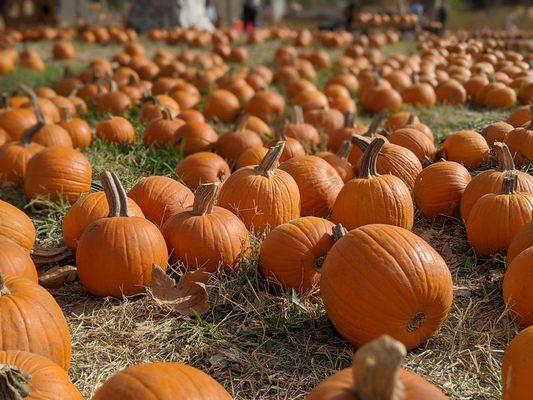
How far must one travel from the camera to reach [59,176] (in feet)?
14.4

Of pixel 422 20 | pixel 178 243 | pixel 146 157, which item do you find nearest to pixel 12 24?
pixel 422 20

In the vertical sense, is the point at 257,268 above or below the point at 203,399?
below

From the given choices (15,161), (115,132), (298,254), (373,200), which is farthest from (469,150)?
(15,161)

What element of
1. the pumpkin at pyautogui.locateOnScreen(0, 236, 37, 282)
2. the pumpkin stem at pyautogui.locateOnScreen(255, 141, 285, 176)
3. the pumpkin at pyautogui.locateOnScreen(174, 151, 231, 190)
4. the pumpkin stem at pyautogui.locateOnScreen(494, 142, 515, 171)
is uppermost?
the pumpkin stem at pyautogui.locateOnScreen(494, 142, 515, 171)

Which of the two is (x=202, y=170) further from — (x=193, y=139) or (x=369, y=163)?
(x=369, y=163)

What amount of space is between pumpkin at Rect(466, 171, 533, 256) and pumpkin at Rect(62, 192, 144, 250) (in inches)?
74.0

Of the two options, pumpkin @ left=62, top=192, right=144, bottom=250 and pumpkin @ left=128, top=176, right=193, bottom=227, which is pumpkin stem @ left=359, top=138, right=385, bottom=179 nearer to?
pumpkin @ left=128, top=176, right=193, bottom=227

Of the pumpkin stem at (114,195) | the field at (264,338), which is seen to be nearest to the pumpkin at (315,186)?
the field at (264,338)

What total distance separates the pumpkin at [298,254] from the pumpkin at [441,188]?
1.12m

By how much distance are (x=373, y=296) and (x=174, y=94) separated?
5.47 metres

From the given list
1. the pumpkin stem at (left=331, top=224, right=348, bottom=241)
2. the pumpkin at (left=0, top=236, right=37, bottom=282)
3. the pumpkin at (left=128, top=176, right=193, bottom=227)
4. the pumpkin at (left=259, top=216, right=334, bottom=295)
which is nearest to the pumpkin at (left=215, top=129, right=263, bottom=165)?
the pumpkin at (left=128, top=176, right=193, bottom=227)

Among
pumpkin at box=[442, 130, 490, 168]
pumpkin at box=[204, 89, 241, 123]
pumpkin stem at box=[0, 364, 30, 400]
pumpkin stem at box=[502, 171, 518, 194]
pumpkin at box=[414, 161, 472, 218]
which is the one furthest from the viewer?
pumpkin at box=[204, 89, 241, 123]

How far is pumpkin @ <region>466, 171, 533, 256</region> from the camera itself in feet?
10.9

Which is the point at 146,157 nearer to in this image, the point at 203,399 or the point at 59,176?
the point at 59,176
